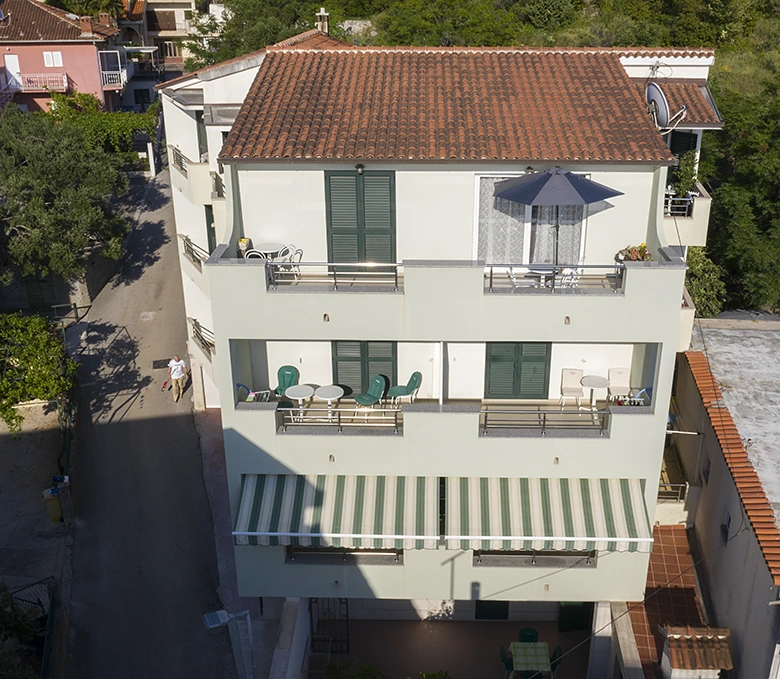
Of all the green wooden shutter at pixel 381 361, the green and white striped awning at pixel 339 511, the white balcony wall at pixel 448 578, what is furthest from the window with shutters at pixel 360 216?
the white balcony wall at pixel 448 578

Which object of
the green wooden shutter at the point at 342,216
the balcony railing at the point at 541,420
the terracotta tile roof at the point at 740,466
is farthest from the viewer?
the green wooden shutter at the point at 342,216

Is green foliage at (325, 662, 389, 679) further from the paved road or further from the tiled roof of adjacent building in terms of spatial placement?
the tiled roof of adjacent building

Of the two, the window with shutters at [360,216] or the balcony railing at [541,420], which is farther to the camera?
the window with shutters at [360,216]

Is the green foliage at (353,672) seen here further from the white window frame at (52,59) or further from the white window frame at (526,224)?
the white window frame at (52,59)

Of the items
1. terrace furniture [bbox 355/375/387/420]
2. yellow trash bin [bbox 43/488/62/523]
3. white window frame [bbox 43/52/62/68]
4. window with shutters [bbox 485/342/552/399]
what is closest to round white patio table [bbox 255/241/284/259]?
terrace furniture [bbox 355/375/387/420]

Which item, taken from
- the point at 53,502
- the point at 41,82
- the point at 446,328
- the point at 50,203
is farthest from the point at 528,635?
the point at 41,82

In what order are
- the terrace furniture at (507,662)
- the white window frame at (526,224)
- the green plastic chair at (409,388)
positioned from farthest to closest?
the terrace furniture at (507,662), the green plastic chair at (409,388), the white window frame at (526,224)
